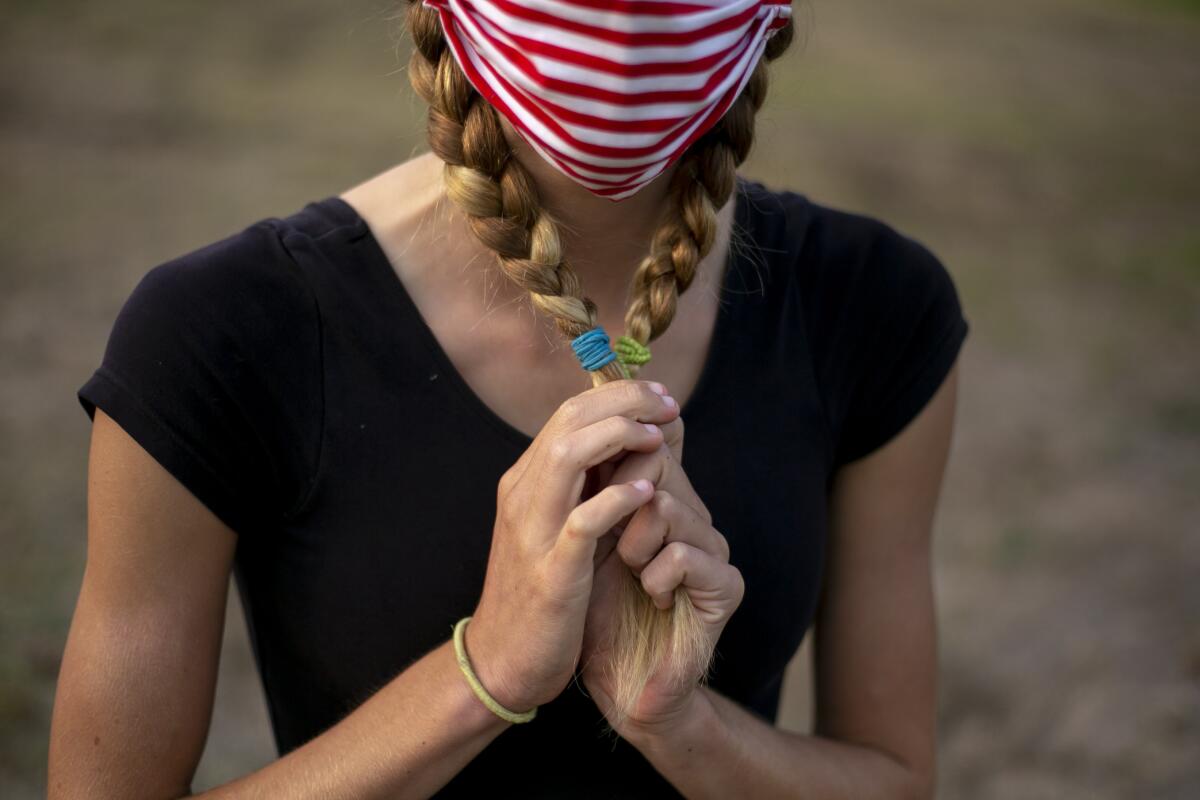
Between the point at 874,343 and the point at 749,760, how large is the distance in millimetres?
604

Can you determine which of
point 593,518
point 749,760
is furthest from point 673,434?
point 749,760

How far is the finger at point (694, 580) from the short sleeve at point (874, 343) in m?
0.44

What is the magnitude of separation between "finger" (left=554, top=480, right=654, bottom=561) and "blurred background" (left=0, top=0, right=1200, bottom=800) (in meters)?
0.61

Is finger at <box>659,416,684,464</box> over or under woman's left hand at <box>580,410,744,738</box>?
over

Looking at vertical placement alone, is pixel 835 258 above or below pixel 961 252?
above

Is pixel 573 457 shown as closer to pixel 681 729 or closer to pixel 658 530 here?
pixel 658 530

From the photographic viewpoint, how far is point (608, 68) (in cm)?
126

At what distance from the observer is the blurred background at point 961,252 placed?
3.76 meters

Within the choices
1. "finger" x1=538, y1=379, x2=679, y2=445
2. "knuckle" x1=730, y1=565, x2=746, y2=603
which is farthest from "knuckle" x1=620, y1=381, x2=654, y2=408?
"knuckle" x1=730, y1=565, x2=746, y2=603

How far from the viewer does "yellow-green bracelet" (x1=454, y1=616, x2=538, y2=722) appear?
52.1 inches

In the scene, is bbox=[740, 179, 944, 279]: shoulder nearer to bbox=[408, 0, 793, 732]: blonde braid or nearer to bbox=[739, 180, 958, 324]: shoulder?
bbox=[739, 180, 958, 324]: shoulder

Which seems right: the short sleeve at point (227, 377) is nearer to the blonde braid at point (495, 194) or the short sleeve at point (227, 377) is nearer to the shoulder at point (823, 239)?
the blonde braid at point (495, 194)

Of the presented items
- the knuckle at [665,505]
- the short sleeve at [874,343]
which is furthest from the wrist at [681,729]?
the short sleeve at [874,343]

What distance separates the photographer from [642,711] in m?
1.35
